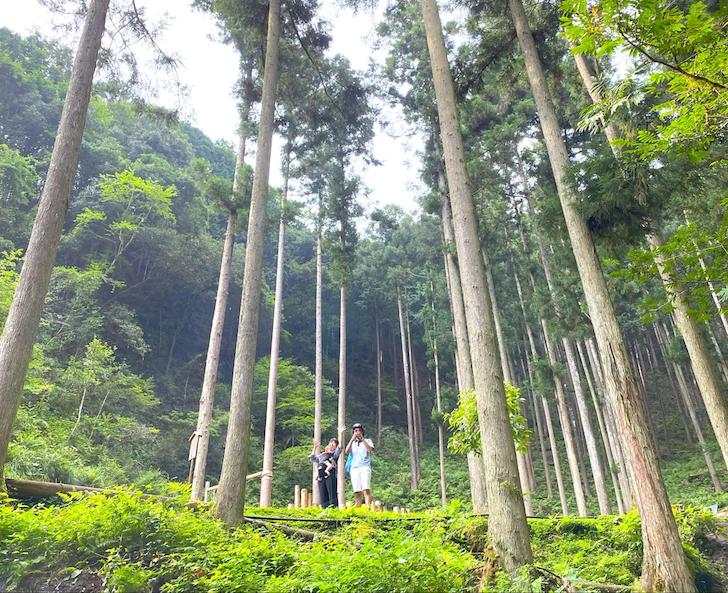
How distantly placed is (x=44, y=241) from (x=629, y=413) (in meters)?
6.84

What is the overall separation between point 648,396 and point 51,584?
30.7 metres

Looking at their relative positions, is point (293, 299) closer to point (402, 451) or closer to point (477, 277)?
point (402, 451)

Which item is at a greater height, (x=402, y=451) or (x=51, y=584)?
(x=402, y=451)

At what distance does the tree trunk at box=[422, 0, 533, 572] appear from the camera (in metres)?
4.32

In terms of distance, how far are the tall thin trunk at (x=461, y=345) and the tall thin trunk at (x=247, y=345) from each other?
3.53 meters

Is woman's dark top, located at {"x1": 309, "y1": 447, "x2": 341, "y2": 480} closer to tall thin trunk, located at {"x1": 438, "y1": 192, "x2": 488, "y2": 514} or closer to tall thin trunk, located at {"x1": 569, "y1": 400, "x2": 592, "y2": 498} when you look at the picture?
tall thin trunk, located at {"x1": 438, "y1": 192, "x2": 488, "y2": 514}

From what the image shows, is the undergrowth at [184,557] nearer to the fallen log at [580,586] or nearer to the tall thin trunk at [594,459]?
the fallen log at [580,586]

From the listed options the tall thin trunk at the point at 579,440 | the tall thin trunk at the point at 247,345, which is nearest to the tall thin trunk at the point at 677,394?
the tall thin trunk at the point at 579,440

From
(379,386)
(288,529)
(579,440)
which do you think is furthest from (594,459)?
(379,386)

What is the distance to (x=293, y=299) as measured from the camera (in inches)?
1139

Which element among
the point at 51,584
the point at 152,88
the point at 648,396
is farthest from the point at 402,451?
the point at 51,584

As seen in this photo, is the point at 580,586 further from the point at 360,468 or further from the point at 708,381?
the point at 360,468

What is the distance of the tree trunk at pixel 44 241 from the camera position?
4758 millimetres

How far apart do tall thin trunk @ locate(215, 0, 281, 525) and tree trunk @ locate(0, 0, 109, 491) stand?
2241 millimetres
